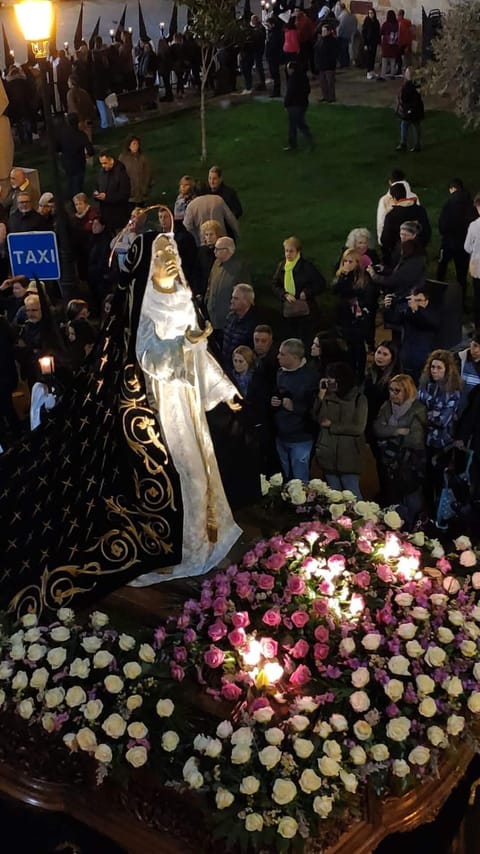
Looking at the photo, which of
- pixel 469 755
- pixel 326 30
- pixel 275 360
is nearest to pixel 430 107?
pixel 326 30

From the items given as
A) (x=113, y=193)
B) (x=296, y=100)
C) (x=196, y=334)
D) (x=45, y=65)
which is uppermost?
(x=45, y=65)

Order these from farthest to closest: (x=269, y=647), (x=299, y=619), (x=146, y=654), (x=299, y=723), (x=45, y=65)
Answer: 1. (x=45, y=65)
2. (x=299, y=619)
3. (x=146, y=654)
4. (x=269, y=647)
5. (x=299, y=723)

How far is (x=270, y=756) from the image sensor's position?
215 inches

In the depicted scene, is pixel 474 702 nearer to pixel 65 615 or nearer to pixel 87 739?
pixel 87 739

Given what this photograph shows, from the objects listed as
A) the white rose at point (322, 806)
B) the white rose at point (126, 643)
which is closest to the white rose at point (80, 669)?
the white rose at point (126, 643)

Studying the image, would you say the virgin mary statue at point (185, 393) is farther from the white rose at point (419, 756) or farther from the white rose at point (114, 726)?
the white rose at point (419, 756)

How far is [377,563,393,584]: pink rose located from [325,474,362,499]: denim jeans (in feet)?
6.66

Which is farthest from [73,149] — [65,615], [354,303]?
[65,615]

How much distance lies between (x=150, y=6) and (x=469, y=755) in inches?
1120

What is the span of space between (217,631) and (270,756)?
0.90 meters

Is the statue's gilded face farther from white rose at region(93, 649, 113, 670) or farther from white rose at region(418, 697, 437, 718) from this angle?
white rose at region(418, 697, 437, 718)

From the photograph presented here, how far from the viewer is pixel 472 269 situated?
38.6 feet

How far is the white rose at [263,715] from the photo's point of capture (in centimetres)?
568

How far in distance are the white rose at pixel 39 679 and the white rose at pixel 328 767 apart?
156 cm
